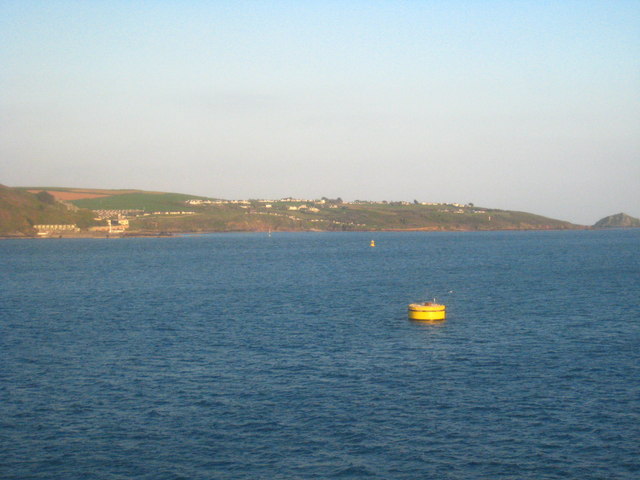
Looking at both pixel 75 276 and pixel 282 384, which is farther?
pixel 75 276

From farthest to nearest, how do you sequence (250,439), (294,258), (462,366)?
(294,258) < (462,366) < (250,439)

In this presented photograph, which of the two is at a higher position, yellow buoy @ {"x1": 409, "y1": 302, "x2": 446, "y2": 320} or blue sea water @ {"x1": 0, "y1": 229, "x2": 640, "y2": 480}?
yellow buoy @ {"x1": 409, "y1": 302, "x2": 446, "y2": 320}

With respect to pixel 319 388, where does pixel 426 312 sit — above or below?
above

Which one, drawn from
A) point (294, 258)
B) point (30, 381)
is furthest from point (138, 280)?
point (30, 381)

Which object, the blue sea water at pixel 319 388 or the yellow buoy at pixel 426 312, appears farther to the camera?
the yellow buoy at pixel 426 312

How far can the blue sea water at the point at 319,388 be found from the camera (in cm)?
2502

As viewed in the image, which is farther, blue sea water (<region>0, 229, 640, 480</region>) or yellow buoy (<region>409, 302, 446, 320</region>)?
yellow buoy (<region>409, 302, 446, 320</region>)

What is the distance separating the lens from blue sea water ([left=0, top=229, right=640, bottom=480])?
25.0 m

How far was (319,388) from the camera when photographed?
3378 centimetres

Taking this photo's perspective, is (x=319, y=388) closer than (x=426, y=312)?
Yes

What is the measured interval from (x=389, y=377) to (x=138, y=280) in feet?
207

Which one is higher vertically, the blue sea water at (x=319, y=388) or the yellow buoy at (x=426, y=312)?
the yellow buoy at (x=426, y=312)

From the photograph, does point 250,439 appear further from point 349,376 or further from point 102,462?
point 349,376

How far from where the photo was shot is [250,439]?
88.6 ft
